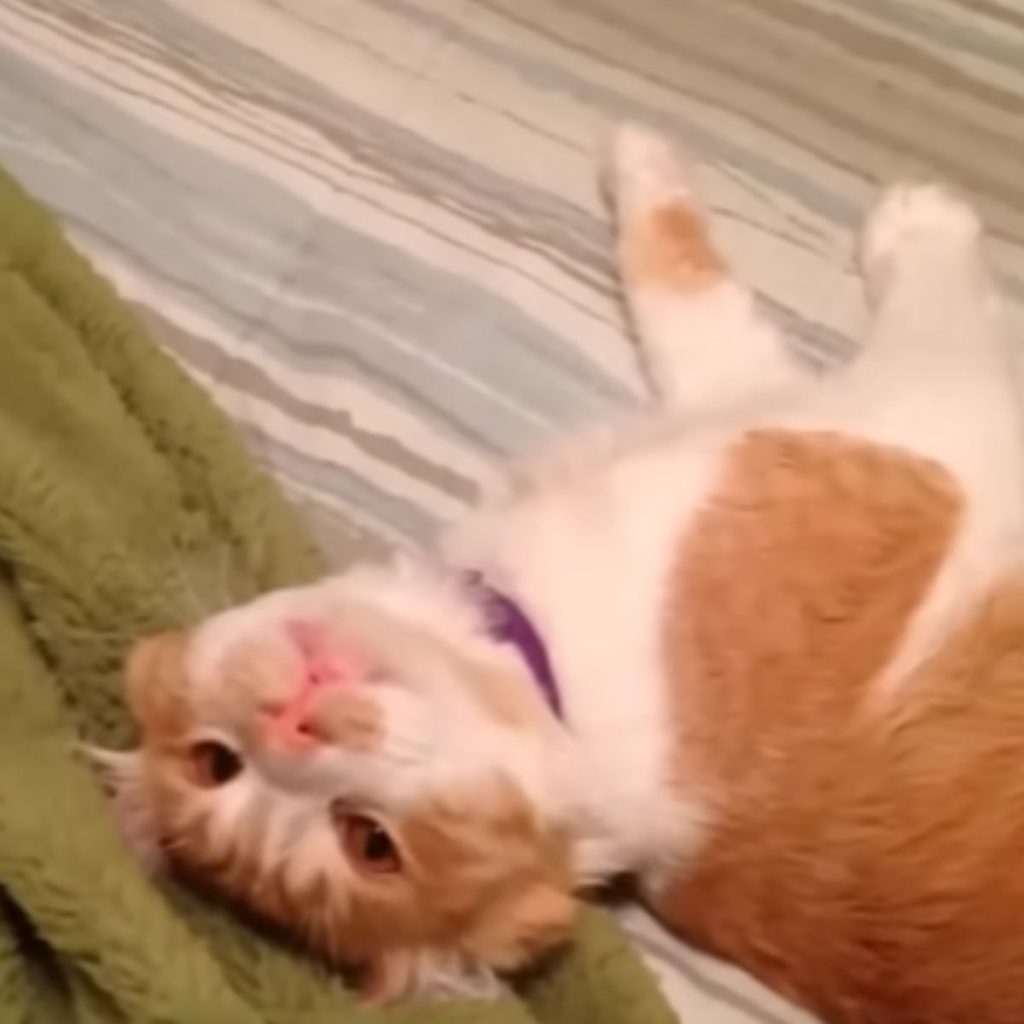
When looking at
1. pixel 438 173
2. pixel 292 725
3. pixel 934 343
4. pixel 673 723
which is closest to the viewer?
pixel 292 725

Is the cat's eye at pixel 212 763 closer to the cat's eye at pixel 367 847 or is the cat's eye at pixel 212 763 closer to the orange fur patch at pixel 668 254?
the cat's eye at pixel 367 847

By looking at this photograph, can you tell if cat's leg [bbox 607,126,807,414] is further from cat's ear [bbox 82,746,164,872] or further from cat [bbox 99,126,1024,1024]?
cat's ear [bbox 82,746,164,872]

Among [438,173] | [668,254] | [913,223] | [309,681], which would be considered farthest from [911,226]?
[309,681]

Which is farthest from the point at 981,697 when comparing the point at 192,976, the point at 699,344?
the point at 192,976

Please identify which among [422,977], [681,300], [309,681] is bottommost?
[422,977]

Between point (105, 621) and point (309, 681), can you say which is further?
point (105, 621)

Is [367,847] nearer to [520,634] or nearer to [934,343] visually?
[520,634]
